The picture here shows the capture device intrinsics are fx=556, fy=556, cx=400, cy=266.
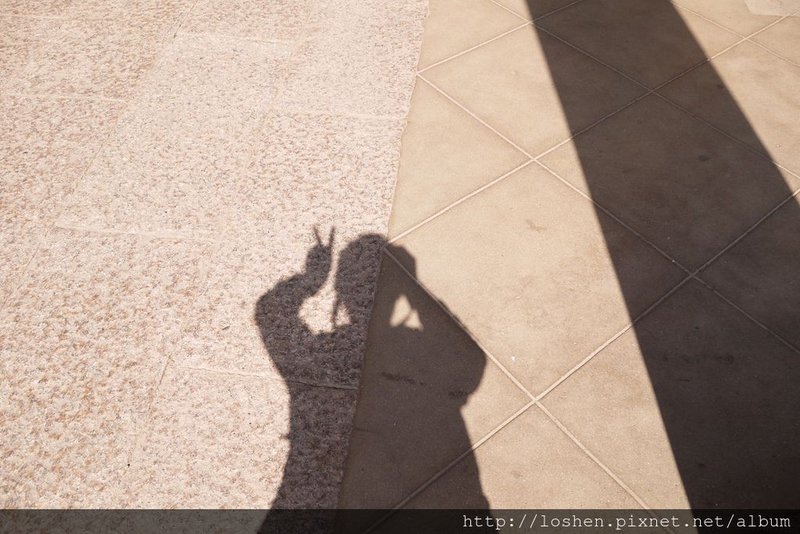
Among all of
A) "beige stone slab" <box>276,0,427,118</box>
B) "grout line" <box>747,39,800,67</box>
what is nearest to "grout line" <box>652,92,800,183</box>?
"grout line" <box>747,39,800,67</box>

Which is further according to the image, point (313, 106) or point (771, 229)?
point (313, 106)

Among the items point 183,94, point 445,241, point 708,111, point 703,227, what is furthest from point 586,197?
point 183,94

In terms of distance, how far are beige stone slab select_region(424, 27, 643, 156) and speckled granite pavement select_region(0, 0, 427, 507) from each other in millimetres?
534

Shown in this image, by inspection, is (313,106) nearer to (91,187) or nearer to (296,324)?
(91,187)

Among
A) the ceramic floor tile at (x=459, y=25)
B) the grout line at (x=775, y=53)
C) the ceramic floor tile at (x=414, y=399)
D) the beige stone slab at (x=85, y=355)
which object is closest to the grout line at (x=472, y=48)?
the ceramic floor tile at (x=459, y=25)

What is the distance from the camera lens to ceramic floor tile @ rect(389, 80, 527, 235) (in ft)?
12.2

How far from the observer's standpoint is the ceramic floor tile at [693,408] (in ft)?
8.58

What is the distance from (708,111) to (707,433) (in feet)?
8.90

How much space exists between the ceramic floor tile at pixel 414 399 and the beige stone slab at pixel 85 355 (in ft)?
3.59

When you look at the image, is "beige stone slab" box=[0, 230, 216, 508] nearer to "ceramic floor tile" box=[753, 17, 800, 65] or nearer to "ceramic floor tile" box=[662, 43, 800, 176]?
"ceramic floor tile" box=[662, 43, 800, 176]

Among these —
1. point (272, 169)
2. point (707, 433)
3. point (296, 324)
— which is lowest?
point (707, 433)

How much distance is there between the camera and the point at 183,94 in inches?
171

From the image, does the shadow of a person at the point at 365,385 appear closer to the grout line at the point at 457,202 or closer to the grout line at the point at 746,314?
the grout line at the point at 457,202

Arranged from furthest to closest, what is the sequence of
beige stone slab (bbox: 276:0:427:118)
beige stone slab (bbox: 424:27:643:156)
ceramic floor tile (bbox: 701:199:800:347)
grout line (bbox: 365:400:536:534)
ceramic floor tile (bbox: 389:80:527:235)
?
1. beige stone slab (bbox: 276:0:427:118)
2. beige stone slab (bbox: 424:27:643:156)
3. ceramic floor tile (bbox: 389:80:527:235)
4. ceramic floor tile (bbox: 701:199:800:347)
5. grout line (bbox: 365:400:536:534)
